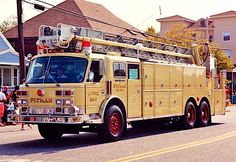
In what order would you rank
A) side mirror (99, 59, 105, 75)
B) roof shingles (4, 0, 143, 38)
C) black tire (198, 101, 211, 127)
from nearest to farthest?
side mirror (99, 59, 105, 75) → black tire (198, 101, 211, 127) → roof shingles (4, 0, 143, 38)

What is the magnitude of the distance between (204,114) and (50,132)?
7.29 metres

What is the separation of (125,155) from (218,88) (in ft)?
35.8

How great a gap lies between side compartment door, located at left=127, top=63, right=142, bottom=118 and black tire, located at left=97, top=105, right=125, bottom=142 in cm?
69

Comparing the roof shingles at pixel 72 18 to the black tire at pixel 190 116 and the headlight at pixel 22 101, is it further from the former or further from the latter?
the headlight at pixel 22 101

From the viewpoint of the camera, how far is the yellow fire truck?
12891 millimetres

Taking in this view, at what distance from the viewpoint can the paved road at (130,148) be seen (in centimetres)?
1077

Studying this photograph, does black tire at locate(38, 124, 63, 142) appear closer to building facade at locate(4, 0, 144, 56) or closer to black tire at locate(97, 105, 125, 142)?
black tire at locate(97, 105, 125, 142)

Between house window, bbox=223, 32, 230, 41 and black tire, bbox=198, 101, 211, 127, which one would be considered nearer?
black tire, bbox=198, 101, 211, 127

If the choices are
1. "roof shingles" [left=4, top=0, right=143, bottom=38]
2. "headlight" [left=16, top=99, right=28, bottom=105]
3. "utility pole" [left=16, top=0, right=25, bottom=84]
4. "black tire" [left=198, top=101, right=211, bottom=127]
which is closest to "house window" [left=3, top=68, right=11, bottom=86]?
"roof shingles" [left=4, top=0, right=143, bottom=38]

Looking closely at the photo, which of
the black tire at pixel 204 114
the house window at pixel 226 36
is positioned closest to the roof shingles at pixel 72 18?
the house window at pixel 226 36

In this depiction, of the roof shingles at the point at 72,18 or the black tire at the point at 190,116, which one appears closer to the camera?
the black tire at the point at 190,116

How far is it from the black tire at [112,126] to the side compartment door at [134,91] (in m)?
0.69

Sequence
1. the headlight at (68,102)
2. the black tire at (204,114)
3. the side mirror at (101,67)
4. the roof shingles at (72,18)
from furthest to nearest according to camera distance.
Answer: the roof shingles at (72,18), the black tire at (204,114), the side mirror at (101,67), the headlight at (68,102)

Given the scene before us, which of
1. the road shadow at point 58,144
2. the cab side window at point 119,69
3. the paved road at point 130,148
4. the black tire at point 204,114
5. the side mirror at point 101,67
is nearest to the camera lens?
the paved road at point 130,148
